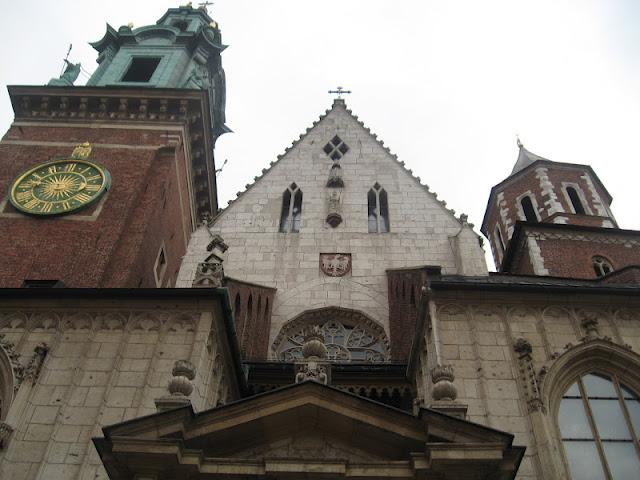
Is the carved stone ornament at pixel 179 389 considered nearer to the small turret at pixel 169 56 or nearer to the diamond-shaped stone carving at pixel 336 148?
the diamond-shaped stone carving at pixel 336 148

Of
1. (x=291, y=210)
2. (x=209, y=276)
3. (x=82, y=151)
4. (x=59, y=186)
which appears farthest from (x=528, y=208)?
(x=209, y=276)

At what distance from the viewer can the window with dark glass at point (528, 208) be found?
31.1m

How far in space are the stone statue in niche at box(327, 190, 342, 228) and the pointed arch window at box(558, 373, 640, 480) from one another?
1066 cm

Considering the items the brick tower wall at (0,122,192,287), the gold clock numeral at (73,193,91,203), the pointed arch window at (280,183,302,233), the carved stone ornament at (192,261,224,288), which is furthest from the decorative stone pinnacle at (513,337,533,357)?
the gold clock numeral at (73,193,91,203)

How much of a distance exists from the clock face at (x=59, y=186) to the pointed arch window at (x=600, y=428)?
51.1ft

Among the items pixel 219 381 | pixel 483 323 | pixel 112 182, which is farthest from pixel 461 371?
pixel 112 182

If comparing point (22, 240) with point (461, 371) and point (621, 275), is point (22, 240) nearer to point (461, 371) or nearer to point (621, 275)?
point (461, 371)

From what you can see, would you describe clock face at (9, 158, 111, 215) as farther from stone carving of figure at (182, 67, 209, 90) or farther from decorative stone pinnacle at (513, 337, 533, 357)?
decorative stone pinnacle at (513, 337, 533, 357)

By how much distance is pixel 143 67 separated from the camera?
31.8 m

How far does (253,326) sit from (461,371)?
730 centimetres

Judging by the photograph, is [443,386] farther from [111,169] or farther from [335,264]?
[111,169]

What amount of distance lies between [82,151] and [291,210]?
784 centimetres

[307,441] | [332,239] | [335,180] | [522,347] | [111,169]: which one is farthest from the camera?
[111,169]

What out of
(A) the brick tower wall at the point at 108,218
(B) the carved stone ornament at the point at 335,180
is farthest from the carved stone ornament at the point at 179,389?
(B) the carved stone ornament at the point at 335,180
